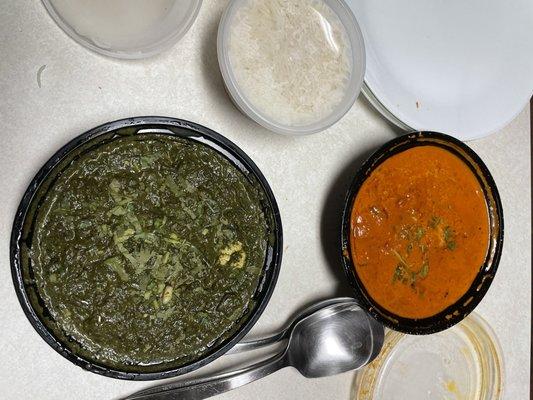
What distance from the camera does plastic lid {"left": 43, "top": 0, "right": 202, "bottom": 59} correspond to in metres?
1.63

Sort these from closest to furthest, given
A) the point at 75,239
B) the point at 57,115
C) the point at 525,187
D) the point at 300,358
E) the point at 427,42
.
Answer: the point at 75,239 < the point at 57,115 < the point at 300,358 < the point at 427,42 < the point at 525,187

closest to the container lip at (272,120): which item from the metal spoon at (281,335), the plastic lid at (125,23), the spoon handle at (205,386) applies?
the plastic lid at (125,23)

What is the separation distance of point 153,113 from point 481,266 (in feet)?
3.41

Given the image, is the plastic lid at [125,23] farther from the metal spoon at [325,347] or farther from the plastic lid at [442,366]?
the plastic lid at [442,366]

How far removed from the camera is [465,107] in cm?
193

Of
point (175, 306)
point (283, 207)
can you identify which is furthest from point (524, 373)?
point (175, 306)

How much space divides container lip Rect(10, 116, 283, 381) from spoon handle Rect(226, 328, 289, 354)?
13cm

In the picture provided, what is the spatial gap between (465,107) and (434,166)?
27 centimetres

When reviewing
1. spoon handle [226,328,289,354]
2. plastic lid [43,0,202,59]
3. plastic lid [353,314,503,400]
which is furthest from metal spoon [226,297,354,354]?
plastic lid [43,0,202,59]

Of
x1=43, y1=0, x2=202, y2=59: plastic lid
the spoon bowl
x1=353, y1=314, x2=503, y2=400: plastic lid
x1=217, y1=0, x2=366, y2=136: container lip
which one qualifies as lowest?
x1=353, y1=314, x2=503, y2=400: plastic lid

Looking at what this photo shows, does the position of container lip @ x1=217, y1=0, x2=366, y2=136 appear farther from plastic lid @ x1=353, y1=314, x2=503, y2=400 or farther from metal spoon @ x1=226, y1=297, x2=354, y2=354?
plastic lid @ x1=353, y1=314, x2=503, y2=400

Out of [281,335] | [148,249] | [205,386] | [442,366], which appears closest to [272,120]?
[148,249]

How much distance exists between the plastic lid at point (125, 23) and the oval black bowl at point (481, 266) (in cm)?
63

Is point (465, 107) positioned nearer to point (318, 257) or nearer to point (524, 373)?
point (318, 257)
